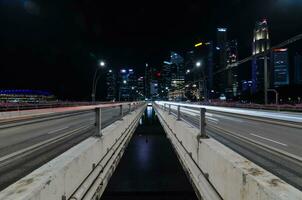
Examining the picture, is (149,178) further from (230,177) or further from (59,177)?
(59,177)

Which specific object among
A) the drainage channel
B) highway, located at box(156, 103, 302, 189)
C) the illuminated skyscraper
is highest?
the illuminated skyscraper

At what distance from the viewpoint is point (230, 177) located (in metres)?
6.29

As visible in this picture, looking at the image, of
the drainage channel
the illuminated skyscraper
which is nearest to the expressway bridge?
the drainage channel

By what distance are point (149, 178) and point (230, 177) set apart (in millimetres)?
5039

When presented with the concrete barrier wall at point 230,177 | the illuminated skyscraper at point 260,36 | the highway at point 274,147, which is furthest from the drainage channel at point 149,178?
the illuminated skyscraper at point 260,36

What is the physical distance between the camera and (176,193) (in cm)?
927

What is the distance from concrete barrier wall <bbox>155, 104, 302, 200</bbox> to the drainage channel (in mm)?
520

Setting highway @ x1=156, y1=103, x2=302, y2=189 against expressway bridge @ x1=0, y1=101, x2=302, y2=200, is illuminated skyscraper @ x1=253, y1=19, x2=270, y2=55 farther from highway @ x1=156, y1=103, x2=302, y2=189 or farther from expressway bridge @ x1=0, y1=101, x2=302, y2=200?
expressway bridge @ x1=0, y1=101, x2=302, y2=200

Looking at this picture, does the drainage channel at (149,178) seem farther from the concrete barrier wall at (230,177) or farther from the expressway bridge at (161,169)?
the concrete barrier wall at (230,177)

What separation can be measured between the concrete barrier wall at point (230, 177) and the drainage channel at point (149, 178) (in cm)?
52

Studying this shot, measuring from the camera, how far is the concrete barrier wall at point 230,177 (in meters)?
4.57

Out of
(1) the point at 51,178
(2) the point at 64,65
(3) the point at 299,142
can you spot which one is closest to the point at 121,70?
(2) the point at 64,65

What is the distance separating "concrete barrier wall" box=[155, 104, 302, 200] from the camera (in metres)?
4.57

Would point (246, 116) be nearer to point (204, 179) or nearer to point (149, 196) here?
point (204, 179)
